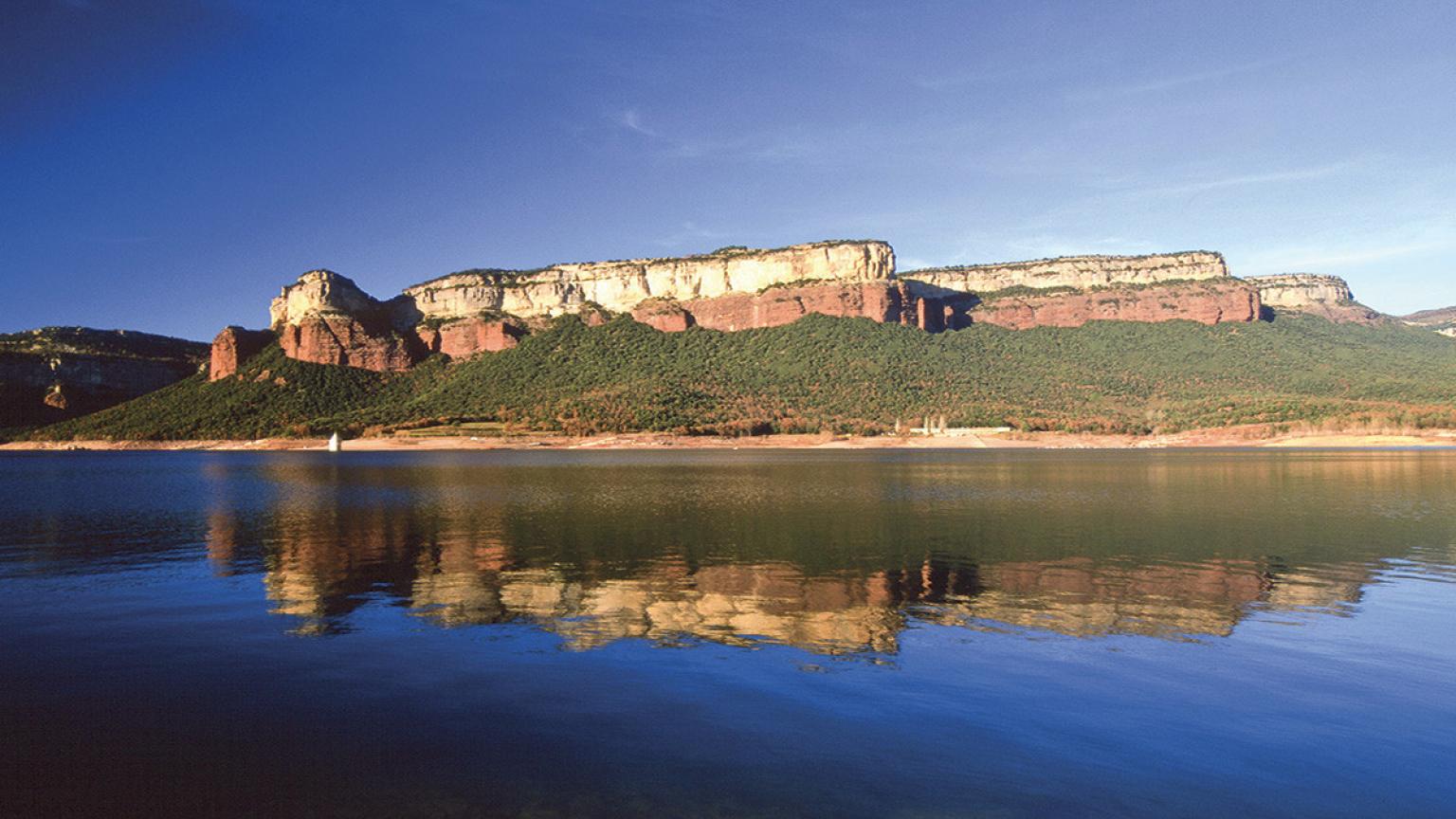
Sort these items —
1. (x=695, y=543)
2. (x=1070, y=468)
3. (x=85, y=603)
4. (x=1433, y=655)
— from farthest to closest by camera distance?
(x=1070, y=468) → (x=695, y=543) → (x=85, y=603) → (x=1433, y=655)

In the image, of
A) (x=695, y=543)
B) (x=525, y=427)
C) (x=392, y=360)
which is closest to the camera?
(x=695, y=543)

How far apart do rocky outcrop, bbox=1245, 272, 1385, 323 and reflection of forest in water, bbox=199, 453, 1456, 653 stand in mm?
166364

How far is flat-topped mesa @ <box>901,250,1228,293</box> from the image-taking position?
18425 cm

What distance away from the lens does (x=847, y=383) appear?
143m

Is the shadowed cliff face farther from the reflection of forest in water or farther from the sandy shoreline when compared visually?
the reflection of forest in water

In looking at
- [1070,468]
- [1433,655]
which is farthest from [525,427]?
[1433,655]

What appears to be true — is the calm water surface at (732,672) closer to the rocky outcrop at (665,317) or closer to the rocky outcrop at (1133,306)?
the rocky outcrop at (665,317)

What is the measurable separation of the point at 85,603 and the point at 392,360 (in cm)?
17307

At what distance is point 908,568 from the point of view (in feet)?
70.5

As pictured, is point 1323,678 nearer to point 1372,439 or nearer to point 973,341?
point 1372,439

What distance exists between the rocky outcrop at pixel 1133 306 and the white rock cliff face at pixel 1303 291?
26412mm

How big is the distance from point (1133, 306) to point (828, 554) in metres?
171

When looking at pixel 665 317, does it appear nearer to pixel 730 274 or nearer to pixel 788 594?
pixel 730 274

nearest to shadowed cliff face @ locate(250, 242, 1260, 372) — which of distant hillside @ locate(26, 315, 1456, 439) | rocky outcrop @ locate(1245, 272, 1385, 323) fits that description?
distant hillside @ locate(26, 315, 1456, 439)
